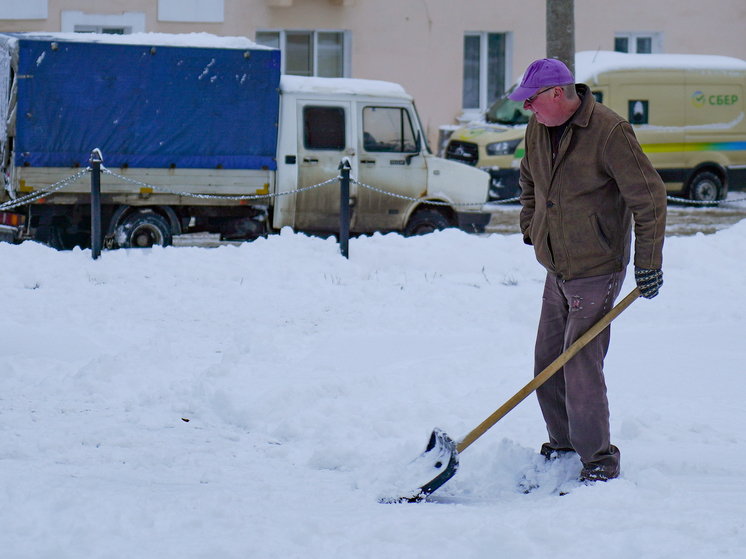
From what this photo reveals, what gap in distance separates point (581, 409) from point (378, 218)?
7.57m

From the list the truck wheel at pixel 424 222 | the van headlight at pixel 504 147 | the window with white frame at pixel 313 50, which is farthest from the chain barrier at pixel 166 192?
the window with white frame at pixel 313 50

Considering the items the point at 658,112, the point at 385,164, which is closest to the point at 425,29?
the point at 658,112

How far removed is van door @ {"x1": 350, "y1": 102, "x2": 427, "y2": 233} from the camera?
432 inches

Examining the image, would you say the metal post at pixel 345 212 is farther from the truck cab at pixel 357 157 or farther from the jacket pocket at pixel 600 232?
the jacket pocket at pixel 600 232

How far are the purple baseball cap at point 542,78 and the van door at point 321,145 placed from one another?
740 cm

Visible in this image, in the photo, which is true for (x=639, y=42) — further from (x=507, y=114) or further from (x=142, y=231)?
(x=142, y=231)

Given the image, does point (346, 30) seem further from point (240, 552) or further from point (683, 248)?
point (240, 552)

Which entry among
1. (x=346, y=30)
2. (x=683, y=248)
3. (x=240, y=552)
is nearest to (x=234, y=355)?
(x=240, y=552)

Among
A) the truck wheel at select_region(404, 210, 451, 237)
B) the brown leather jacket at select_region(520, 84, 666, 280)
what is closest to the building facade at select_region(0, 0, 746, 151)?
A: the truck wheel at select_region(404, 210, 451, 237)

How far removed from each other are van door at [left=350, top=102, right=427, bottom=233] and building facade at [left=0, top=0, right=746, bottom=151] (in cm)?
832

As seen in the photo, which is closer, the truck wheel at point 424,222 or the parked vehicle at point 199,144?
the parked vehicle at point 199,144

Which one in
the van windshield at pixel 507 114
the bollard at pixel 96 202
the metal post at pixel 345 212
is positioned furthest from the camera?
the van windshield at pixel 507 114

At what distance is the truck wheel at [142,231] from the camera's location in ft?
34.4

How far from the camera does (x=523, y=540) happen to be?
3.02m
